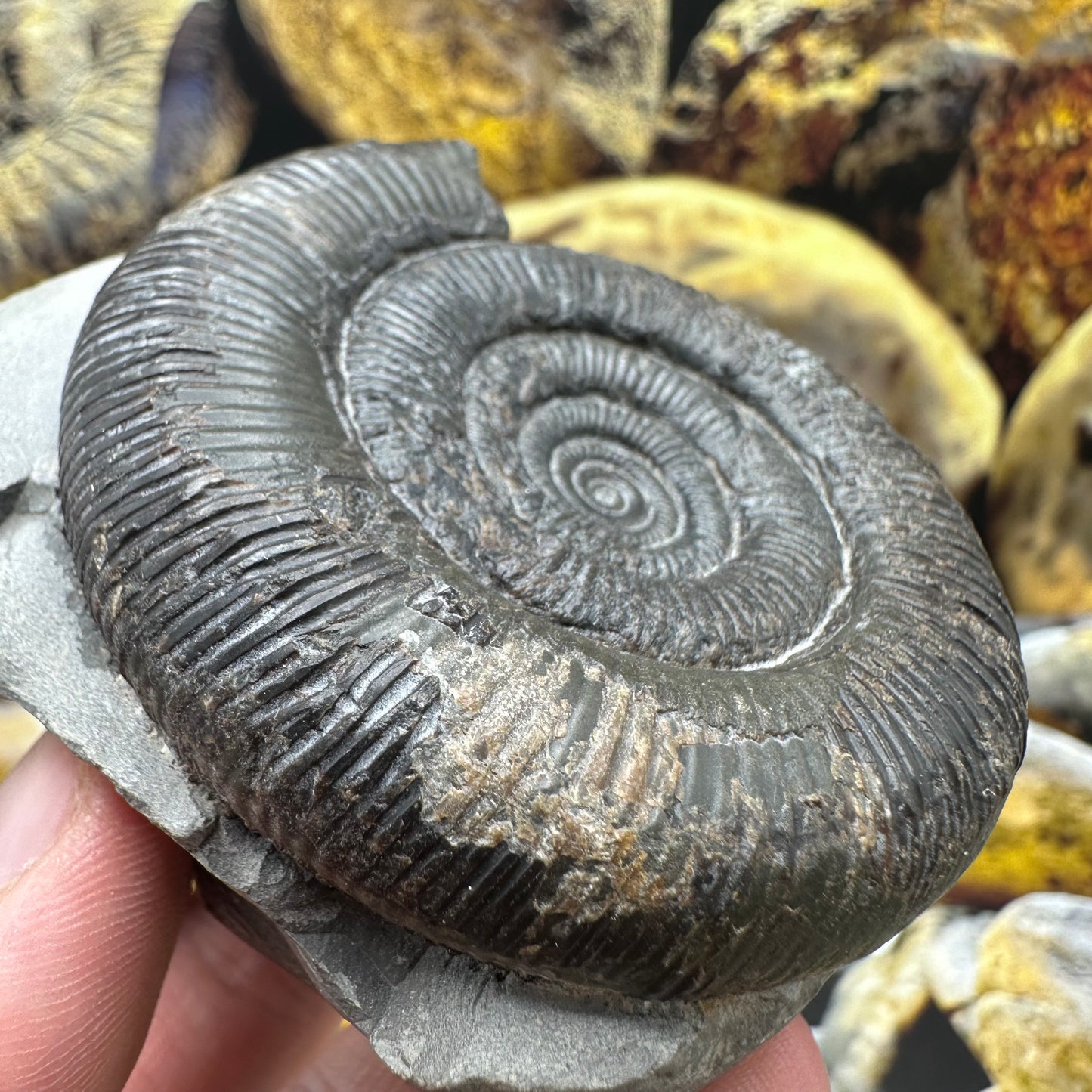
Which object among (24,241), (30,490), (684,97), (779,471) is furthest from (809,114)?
(30,490)

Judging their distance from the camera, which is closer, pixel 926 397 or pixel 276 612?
pixel 276 612

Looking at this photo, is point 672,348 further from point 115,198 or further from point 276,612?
point 115,198

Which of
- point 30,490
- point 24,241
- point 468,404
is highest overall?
point 468,404

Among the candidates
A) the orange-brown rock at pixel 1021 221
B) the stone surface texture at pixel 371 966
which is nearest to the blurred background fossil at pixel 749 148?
the orange-brown rock at pixel 1021 221

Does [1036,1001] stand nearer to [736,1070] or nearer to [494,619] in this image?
[736,1070]

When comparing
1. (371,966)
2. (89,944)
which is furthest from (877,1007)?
(89,944)

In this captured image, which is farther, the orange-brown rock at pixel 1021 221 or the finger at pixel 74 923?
the orange-brown rock at pixel 1021 221

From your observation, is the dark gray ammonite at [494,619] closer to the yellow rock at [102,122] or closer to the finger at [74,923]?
the finger at [74,923]
